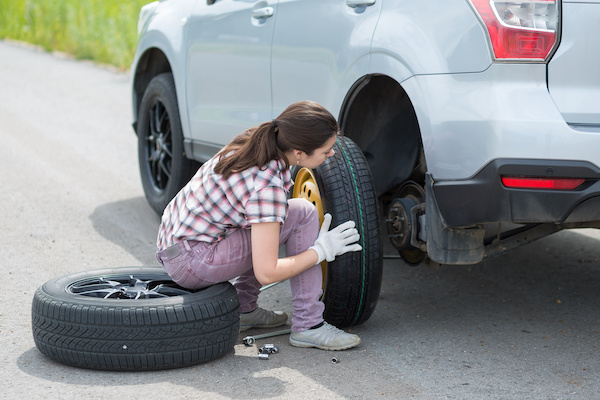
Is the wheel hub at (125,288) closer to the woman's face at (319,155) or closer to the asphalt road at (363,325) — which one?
the asphalt road at (363,325)

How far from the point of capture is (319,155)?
138 inches

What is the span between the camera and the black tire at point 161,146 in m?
5.79

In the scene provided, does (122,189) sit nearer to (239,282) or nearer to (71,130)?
(71,130)

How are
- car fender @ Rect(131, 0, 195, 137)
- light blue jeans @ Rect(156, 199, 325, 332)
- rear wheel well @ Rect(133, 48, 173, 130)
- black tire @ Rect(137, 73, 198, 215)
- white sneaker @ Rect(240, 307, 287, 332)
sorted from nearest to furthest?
light blue jeans @ Rect(156, 199, 325, 332) → white sneaker @ Rect(240, 307, 287, 332) → car fender @ Rect(131, 0, 195, 137) → black tire @ Rect(137, 73, 198, 215) → rear wheel well @ Rect(133, 48, 173, 130)

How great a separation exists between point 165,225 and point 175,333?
22.3 inches

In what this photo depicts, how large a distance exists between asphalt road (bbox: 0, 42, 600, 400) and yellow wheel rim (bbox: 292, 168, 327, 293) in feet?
1.87

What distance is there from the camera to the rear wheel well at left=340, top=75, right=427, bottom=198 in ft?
13.4

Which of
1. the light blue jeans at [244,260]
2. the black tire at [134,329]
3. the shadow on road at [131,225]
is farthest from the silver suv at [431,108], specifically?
the shadow on road at [131,225]

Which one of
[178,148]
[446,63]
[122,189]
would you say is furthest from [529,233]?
[122,189]

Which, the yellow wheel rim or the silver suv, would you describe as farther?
the yellow wheel rim

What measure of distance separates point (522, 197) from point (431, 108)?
505 mm

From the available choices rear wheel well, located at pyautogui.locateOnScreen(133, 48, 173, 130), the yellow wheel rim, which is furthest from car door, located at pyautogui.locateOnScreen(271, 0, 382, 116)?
rear wheel well, located at pyautogui.locateOnScreen(133, 48, 173, 130)

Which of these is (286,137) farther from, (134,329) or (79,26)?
(79,26)

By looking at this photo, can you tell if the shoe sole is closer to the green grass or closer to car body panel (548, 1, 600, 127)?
car body panel (548, 1, 600, 127)
